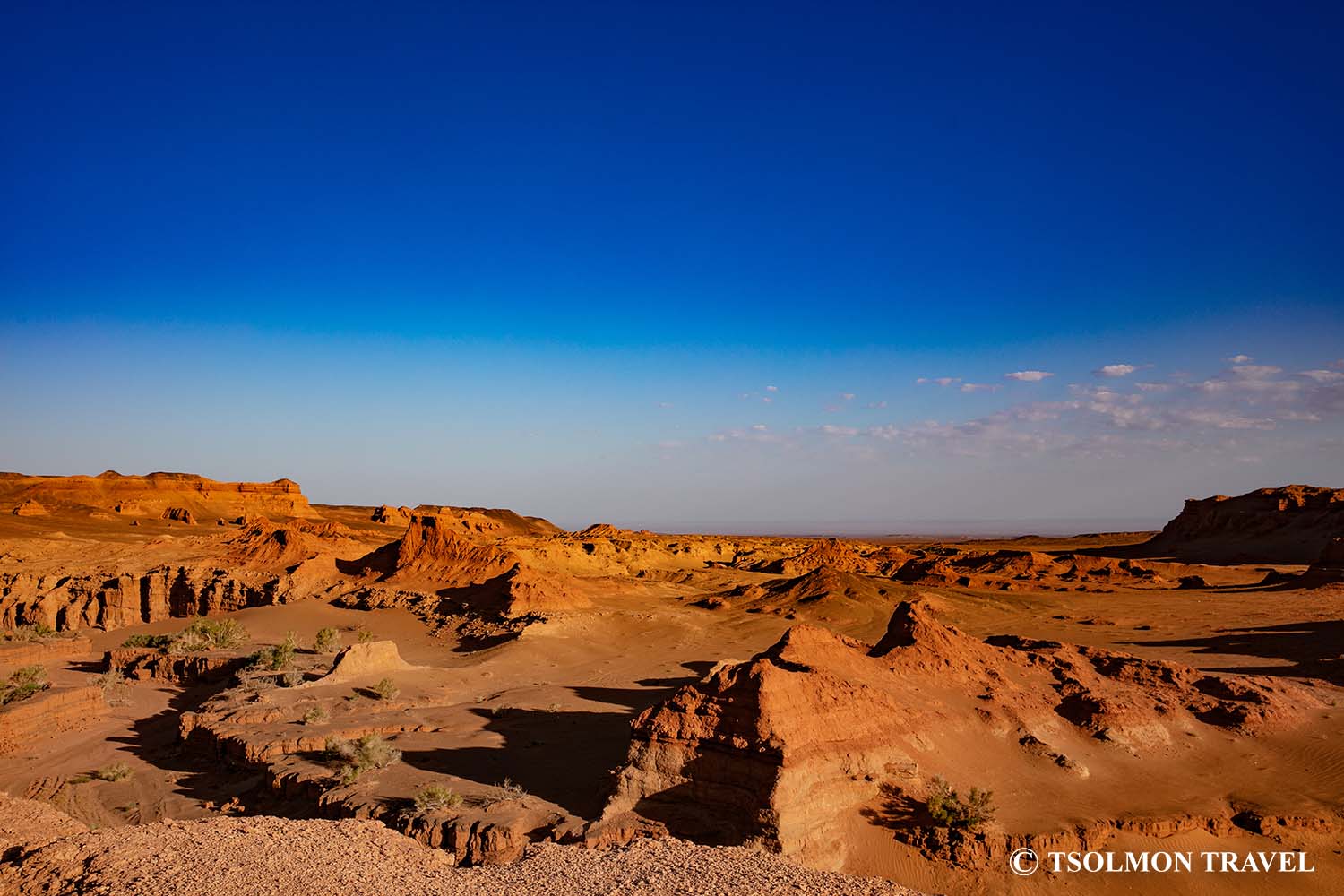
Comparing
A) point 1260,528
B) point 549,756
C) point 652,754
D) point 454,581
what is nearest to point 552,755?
point 549,756

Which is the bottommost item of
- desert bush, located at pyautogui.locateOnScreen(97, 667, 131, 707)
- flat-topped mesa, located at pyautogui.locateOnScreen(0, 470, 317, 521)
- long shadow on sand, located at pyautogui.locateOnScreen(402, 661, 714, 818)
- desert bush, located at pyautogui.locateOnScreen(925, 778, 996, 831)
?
desert bush, located at pyautogui.locateOnScreen(97, 667, 131, 707)

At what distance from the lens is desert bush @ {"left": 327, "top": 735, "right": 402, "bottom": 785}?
1117 cm

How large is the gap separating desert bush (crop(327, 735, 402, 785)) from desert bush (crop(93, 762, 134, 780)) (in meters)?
3.54

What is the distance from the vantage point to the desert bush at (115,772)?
12727 millimetres

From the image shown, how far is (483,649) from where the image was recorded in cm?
2159

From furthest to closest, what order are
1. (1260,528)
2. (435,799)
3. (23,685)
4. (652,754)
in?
(1260,528) < (23,685) < (435,799) < (652,754)

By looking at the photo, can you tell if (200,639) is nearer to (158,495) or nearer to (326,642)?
(326,642)

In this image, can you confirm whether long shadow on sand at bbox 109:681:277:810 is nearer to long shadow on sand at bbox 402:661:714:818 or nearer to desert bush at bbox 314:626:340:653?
long shadow on sand at bbox 402:661:714:818

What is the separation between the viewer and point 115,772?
41.8ft

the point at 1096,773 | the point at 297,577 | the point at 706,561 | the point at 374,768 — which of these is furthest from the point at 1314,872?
the point at 706,561

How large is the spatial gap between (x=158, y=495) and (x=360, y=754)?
72.6 meters

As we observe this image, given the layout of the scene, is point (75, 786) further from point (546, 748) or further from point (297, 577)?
point (297, 577)

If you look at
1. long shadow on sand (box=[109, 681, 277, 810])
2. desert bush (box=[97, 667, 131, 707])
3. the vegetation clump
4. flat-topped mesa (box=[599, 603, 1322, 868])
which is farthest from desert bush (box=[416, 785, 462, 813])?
the vegetation clump

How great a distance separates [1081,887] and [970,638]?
5829mm
